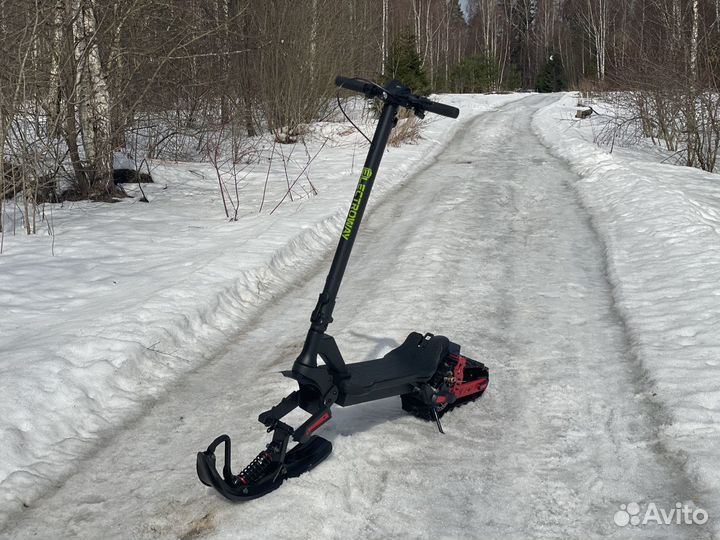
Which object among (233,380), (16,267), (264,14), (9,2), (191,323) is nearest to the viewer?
(233,380)

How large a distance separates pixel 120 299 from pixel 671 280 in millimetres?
4898

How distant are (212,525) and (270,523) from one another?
0.82 feet

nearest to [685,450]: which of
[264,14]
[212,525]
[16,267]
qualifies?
[212,525]

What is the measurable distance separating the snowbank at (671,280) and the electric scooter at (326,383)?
1.45 m

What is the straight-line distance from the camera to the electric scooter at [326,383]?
10.2ft

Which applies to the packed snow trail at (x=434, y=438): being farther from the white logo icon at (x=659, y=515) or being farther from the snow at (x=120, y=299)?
the snow at (x=120, y=299)

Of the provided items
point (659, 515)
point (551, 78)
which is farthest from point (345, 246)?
point (551, 78)

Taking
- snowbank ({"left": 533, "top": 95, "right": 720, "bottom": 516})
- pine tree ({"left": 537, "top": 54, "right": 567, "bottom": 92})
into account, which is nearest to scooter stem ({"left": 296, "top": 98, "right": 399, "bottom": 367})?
snowbank ({"left": 533, "top": 95, "right": 720, "bottom": 516})

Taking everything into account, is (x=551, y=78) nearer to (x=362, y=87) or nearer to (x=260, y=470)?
(x=362, y=87)

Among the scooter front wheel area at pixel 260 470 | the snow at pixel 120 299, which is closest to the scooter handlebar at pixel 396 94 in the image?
the scooter front wheel area at pixel 260 470

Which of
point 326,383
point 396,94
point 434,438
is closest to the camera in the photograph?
point 396,94

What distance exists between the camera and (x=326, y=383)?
3.35 metres

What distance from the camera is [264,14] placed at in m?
18.1

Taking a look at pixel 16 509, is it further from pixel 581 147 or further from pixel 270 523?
pixel 581 147
